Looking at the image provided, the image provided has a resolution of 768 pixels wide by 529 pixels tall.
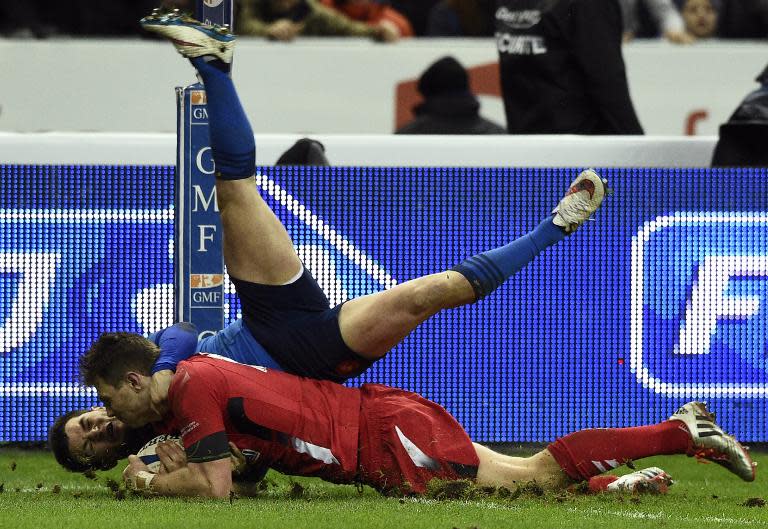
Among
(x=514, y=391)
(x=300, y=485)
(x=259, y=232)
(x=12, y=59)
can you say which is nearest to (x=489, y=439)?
(x=514, y=391)

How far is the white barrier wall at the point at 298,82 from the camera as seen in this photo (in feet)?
39.9

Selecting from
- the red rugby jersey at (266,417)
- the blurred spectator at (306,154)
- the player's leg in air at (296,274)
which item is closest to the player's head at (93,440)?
the red rugby jersey at (266,417)

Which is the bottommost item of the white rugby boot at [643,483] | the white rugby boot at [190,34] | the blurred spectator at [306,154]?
the white rugby boot at [643,483]

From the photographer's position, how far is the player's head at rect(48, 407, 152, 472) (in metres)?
7.14

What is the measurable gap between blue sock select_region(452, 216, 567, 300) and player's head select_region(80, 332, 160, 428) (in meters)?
1.34

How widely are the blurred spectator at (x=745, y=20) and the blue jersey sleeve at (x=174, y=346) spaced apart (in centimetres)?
789

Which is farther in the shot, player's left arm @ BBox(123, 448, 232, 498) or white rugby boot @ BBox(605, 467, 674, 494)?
white rugby boot @ BBox(605, 467, 674, 494)

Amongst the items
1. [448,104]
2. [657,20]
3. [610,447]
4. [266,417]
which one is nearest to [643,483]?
[610,447]

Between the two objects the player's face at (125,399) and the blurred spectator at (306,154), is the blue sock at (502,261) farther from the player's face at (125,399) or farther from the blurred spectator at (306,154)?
the blurred spectator at (306,154)

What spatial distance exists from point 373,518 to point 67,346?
9.35ft

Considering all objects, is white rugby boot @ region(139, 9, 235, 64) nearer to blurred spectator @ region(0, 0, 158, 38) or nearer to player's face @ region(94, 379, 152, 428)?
player's face @ region(94, 379, 152, 428)

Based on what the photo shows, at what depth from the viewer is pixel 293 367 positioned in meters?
7.04

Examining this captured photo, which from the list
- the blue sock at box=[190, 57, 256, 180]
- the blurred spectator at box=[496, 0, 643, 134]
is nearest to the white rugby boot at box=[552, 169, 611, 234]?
the blue sock at box=[190, 57, 256, 180]

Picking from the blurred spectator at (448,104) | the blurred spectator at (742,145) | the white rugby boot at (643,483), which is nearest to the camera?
the white rugby boot at (643,483)
